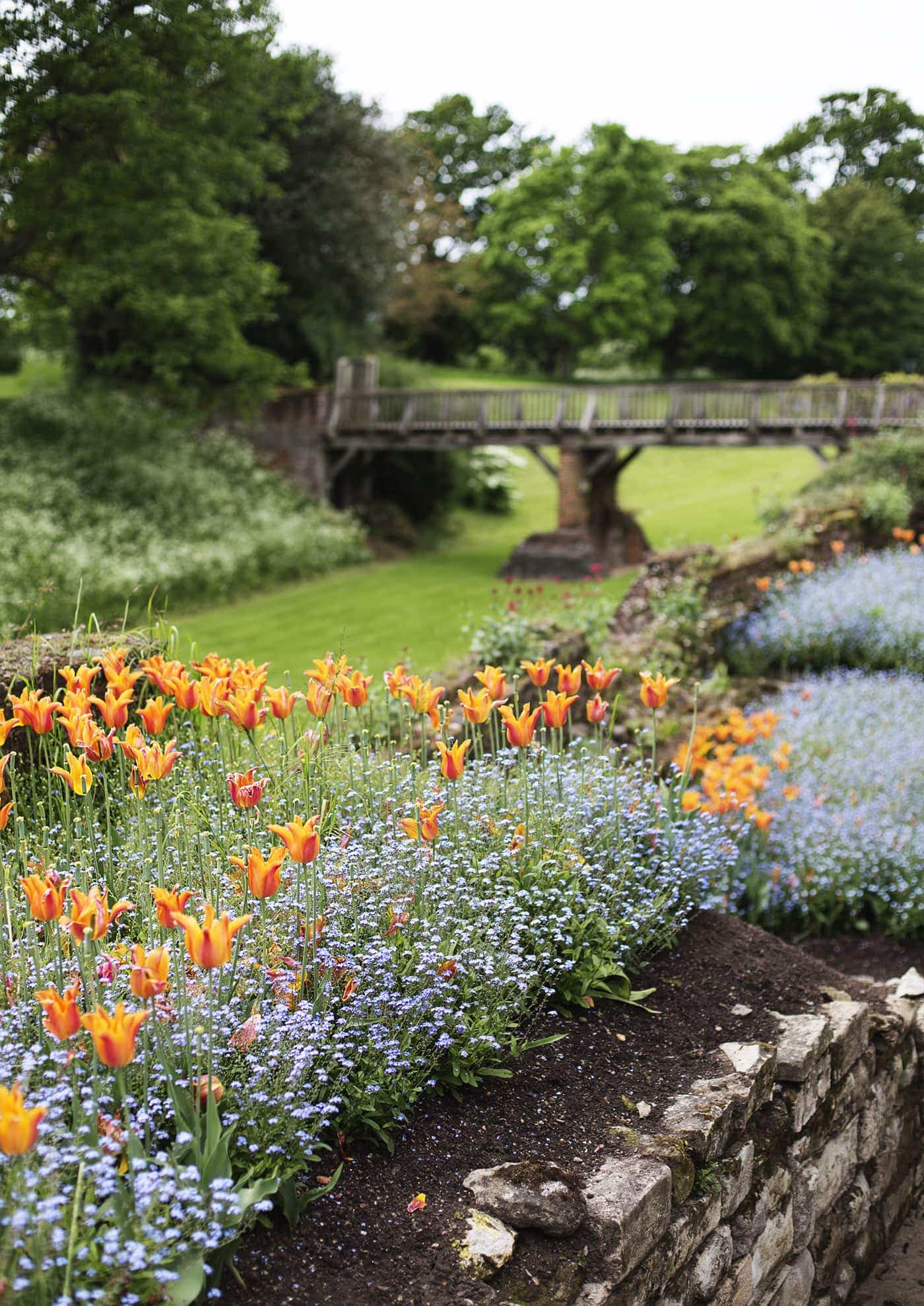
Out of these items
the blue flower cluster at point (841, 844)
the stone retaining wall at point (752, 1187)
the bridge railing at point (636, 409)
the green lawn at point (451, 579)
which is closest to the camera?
the stone retaining wall at point (752, 1187)

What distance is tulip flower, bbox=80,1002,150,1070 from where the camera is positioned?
1943 mm

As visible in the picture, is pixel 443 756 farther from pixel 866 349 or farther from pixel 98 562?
pixel 866 349

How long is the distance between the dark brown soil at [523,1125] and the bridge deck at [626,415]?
1438 cm

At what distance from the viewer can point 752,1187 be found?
3.53 meters

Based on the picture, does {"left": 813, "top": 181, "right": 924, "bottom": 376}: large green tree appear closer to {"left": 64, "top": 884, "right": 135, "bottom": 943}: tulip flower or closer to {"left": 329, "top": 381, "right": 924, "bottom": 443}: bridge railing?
{"left": 329, "top": 381, "right": 924, "bottom": 443}: bridge railing

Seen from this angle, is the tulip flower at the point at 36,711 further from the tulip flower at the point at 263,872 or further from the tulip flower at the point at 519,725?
the tulip flower at the point at 519,725

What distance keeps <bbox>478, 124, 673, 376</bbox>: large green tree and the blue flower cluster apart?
32271 mm

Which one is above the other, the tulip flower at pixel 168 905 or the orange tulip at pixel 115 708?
the orange tulip at pixel 115 708

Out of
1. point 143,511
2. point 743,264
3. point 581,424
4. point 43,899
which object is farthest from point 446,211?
point 43,899

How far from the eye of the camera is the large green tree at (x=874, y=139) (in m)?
47.3

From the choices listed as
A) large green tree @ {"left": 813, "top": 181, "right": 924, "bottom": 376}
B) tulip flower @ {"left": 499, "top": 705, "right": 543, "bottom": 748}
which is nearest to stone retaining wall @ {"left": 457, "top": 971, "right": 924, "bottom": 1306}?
tulip flower @ {"left": 499, "top": 705, "right": 543, "bottom": 748}

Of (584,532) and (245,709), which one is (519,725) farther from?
(584,532)

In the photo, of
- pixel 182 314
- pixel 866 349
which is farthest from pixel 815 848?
pixel 866 349

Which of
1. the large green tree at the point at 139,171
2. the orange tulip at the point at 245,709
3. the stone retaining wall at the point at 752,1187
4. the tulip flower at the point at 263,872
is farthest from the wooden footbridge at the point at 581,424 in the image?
the tulip flower at the point at 263,872
